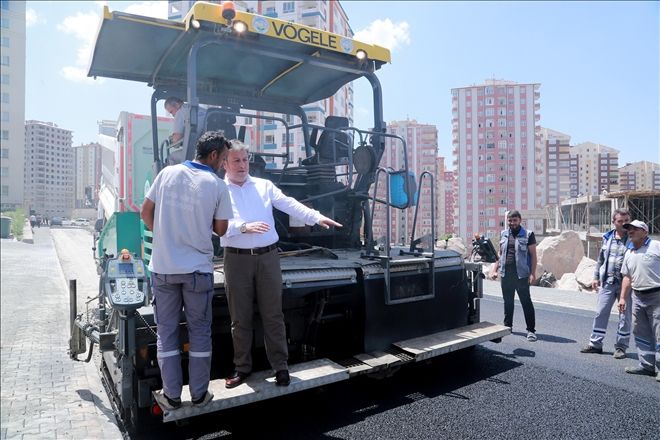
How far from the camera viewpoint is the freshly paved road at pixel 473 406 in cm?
331

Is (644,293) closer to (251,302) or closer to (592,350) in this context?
(592,350)

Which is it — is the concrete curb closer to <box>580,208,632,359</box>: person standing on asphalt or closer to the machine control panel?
the machine control panel

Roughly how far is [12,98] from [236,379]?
3.92 metres

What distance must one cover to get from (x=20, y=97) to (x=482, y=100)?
66.4m

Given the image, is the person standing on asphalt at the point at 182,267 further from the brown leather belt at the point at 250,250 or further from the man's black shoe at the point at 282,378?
the man's black shoe at the point at 282,378

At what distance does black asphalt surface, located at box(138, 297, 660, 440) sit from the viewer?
3.30 m

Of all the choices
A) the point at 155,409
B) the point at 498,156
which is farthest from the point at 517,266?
the point at 498,156

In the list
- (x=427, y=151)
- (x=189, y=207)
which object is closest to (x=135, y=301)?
(x=189, y=207)

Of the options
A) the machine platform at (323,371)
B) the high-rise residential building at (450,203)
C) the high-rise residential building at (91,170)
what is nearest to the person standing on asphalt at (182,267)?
the machine platform at (323,371)

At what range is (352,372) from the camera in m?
3.52

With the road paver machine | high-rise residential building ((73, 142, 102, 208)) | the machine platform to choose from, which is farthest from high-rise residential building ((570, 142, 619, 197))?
the machine platform

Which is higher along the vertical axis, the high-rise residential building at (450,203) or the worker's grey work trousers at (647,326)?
the high-rise residential building at (450,203)

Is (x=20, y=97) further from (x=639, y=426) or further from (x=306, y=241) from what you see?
(x=639, y=426)

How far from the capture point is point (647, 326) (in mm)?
4750
